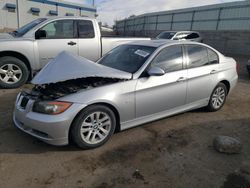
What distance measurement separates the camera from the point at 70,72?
3865 millimetres

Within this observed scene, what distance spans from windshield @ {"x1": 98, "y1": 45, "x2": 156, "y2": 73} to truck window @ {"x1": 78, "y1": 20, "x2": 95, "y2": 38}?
2675 mm

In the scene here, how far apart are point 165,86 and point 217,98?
1.74m

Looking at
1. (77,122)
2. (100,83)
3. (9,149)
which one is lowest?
(9,149)

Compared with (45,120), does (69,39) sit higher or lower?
higher

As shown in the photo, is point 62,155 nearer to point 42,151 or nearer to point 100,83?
point 42,151

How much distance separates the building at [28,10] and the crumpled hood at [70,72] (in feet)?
99.5

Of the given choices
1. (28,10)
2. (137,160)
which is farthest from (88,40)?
(28,10)

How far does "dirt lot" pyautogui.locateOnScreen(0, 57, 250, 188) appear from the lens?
3.13m

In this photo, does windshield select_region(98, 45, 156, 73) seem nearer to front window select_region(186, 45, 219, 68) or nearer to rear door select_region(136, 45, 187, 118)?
rear door select_region(136, 45, 187, 118)

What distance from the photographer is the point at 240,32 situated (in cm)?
1956

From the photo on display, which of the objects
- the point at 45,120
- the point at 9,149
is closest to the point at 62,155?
the point at 45,120

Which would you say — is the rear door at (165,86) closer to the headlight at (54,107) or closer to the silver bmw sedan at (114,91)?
the silver bmw sedan at (114,91)

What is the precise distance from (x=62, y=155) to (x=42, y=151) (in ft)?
1.05

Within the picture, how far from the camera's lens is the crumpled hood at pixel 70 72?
378 centimetres
